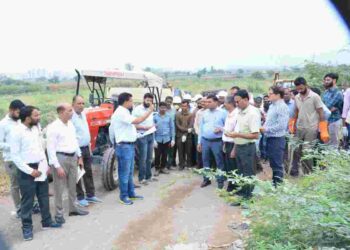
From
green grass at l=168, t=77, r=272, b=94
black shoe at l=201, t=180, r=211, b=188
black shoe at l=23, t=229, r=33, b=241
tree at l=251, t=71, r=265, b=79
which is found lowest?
black shoe at l=201, t=180, r=211, b=188

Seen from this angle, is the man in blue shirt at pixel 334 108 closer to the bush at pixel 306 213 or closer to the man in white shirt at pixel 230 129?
the man in white shirt at pixel 230 129

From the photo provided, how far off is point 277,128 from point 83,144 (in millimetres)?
2658

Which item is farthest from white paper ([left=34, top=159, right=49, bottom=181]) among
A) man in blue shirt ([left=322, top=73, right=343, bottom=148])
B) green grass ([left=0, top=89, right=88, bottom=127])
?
green grass ([left=0, top=89, right=88, bottom=127])

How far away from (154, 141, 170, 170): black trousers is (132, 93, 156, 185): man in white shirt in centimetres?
64

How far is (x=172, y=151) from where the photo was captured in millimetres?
8227

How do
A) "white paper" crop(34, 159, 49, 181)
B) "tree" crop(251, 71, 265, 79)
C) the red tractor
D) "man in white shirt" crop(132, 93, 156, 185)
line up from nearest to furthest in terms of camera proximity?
"white paper" crop(34, 159, 49, 181) < the red tractor < "man in white shirt" crop(132, 93, 156, 185) < "tree" crop(251, 71, 265, 79)

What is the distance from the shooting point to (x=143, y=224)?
5.11 metres

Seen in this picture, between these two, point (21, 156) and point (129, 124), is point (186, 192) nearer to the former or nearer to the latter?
point (129, 124)

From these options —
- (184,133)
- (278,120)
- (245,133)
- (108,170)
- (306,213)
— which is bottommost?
(108,170)

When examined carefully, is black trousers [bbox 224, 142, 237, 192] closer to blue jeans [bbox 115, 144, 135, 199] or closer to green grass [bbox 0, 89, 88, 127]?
blue jeans [bbox 115, 144, 135, 199]

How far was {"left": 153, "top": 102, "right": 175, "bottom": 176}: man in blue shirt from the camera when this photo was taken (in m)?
7.68

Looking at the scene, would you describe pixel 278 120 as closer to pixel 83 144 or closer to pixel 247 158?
pixel 247 158

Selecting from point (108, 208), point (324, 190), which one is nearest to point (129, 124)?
point (108, 208)

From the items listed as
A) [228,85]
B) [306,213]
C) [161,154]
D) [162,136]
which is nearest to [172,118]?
[162,136]
